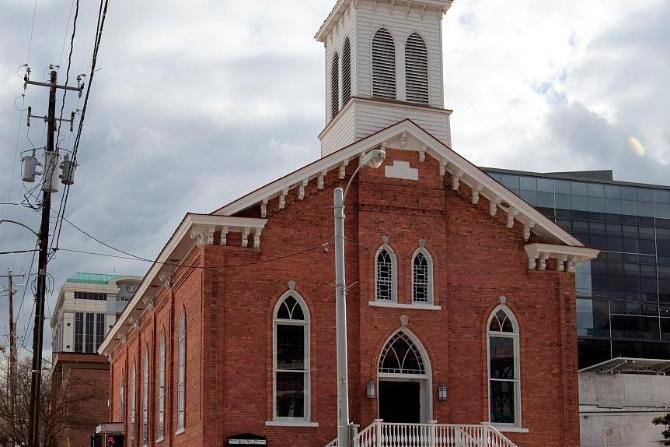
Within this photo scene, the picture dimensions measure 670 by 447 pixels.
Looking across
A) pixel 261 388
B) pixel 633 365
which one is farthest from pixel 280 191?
pixel 633 365

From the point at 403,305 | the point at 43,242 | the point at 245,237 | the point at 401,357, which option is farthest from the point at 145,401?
the point at 403,305

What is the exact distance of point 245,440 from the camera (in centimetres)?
2983

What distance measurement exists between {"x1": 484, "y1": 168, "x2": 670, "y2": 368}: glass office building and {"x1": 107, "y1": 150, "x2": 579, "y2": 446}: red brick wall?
5955cm

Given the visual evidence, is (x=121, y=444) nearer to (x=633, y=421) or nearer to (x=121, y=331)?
(x=121, y=331)

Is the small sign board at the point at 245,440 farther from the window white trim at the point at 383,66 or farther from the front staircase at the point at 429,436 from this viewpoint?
the window white trim at the point at 383,66

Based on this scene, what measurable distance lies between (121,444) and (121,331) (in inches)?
230

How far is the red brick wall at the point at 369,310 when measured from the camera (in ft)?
100

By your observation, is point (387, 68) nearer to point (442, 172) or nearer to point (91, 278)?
point (442, 172)

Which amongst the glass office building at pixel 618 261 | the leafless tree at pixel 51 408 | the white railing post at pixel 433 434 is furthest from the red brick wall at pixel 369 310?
the glass office building at pixel 618 261

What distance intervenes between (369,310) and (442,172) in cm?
459

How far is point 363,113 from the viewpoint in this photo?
35.8 meters

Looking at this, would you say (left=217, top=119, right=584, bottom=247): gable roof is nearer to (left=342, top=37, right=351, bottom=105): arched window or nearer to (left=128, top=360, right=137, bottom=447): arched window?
(left=342, top=37, right=351, bottom=105): arched window

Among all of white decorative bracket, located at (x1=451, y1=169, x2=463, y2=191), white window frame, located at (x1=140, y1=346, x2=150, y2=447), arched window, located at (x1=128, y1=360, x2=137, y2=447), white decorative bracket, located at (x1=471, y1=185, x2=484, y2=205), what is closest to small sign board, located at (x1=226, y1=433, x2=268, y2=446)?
white decorative bracket, located at (x1=451, y1=169, x2=463, y2=191)

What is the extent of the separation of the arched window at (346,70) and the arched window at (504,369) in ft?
28.9
